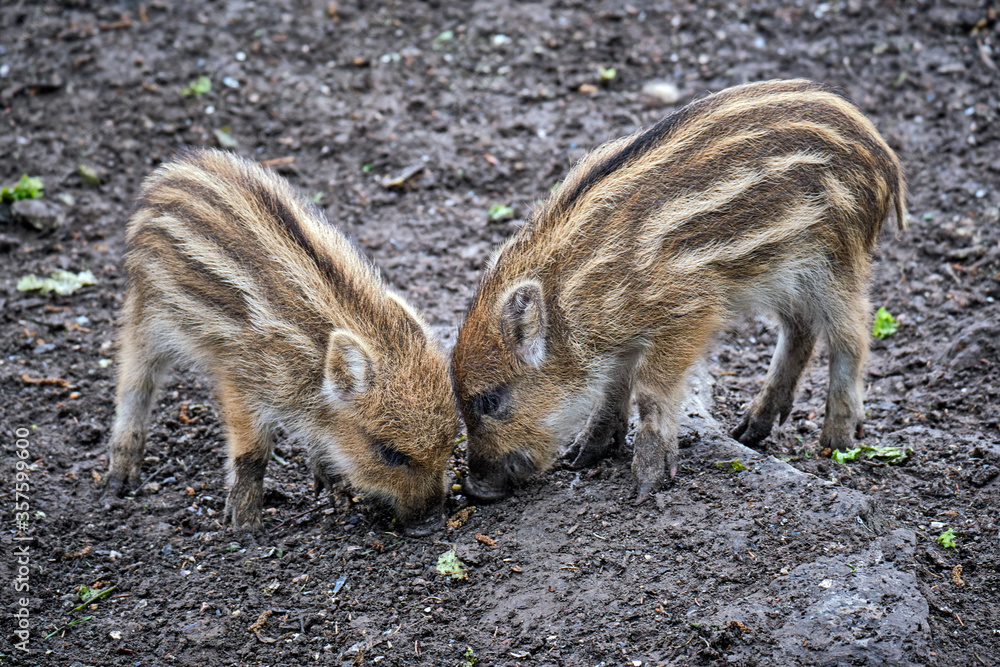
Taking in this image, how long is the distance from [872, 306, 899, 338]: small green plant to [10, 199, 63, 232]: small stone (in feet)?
18.3

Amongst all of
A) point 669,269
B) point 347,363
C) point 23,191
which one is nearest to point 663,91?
point 669,269

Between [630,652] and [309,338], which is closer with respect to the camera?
[630,652]

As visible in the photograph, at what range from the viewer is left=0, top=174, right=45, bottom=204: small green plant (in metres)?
6.44

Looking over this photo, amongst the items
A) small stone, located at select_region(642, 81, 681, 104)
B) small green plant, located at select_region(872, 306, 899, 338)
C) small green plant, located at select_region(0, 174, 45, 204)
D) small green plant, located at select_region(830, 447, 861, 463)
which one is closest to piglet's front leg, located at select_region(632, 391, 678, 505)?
small green plant, located at select_region(830, 447, 861, 463)

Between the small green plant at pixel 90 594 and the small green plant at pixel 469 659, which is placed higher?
the small green plant at pixel 469 659

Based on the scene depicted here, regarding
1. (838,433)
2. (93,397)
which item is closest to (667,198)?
(838,433)

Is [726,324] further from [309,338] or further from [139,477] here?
[139,477]

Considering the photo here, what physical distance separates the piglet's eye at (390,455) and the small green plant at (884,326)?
3.12 metres

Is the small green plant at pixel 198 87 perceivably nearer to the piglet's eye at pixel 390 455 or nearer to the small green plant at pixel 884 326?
the piglet's eye at pixel 390 455

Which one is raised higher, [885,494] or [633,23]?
[633,23]

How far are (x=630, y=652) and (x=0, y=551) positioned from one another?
284 centimetres

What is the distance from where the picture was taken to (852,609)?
10.7 feet

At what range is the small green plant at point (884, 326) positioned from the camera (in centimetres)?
551

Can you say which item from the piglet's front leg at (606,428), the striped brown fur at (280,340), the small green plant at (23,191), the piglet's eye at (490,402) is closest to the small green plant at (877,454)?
the piglet's front leg at (606,428)
